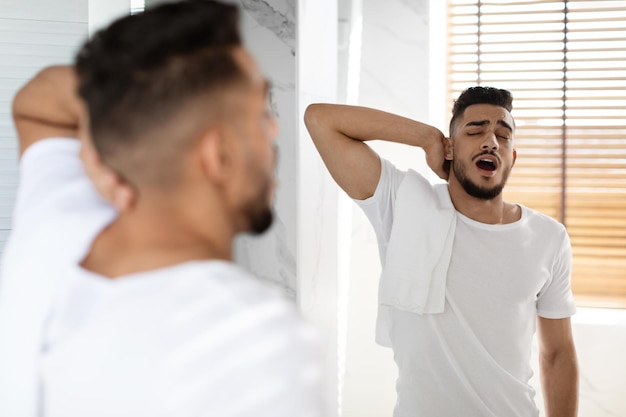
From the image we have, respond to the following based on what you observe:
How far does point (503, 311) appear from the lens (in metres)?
1.60

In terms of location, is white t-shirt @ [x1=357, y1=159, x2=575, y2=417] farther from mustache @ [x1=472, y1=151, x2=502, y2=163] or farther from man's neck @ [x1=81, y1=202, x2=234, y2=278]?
man's neck @ [x1=81, y1=202, x2=234, y2=278]

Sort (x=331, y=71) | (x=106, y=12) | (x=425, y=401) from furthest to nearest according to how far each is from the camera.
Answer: (x=331, y=71) < (x=425, y=401) < (x=106, y=12)

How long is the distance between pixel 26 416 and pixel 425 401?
3.66 ft

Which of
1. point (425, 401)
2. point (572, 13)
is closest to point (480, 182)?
point (425, 401)

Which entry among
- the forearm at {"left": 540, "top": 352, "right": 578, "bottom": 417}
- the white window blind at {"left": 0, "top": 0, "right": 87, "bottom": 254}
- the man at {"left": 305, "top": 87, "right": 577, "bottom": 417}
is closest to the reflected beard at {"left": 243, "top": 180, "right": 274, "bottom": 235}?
the white window blind at {"left": 0, "top": 0, "right": 87, "bottom": 254}

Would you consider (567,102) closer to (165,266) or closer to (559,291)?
(559,291)

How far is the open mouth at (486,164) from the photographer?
5.39 ft

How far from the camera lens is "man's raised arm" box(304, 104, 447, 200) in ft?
5.23

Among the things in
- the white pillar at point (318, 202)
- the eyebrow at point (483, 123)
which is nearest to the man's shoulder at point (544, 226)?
the eyebrow at point (483, 123)

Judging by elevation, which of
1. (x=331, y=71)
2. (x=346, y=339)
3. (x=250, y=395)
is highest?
(x=331, y=71)

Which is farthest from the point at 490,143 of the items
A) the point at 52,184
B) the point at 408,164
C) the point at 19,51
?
the point at 52,184

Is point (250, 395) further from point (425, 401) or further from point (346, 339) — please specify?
point (346, 339)

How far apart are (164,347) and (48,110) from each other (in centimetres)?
42

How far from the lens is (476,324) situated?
1579mm
